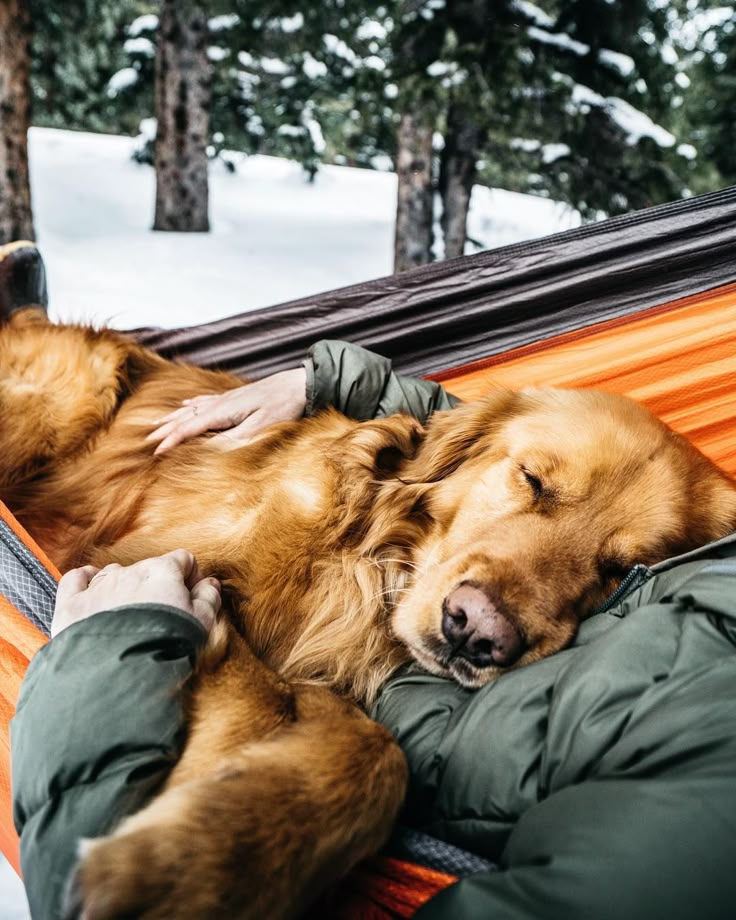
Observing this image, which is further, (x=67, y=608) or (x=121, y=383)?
(x=121, y=383)

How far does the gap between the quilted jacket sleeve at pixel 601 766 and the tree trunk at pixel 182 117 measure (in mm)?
6605

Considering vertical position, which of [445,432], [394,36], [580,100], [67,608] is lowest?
[67,608]

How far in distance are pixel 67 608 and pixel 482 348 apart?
6.11 feet

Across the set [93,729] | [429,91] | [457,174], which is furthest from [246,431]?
[457,174]

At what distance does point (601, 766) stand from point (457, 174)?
5791mm

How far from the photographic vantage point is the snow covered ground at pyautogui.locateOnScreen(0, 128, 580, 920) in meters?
6.05

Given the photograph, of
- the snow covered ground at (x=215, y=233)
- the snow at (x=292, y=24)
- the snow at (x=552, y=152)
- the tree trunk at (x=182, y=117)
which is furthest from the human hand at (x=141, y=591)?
the snow at (x=292, y=24)

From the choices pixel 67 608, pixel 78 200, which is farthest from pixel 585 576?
pixel 78 200

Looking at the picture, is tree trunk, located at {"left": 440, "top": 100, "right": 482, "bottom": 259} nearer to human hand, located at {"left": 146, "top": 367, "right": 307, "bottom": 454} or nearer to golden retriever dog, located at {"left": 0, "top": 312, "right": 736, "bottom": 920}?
human hand, located at {"left": 146, "top": 367, "right": 307, "bottom": 454}

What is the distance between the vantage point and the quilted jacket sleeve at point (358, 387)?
83.9 inches

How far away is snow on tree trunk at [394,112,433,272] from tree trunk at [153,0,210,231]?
1.98m

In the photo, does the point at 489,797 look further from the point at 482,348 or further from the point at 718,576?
the point at 482,348

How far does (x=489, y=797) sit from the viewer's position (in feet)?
3.68

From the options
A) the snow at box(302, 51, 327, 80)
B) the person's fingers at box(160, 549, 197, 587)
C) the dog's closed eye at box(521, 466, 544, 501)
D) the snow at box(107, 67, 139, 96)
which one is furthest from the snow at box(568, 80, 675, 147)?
the snow at box(107, 67, 139, 96)
